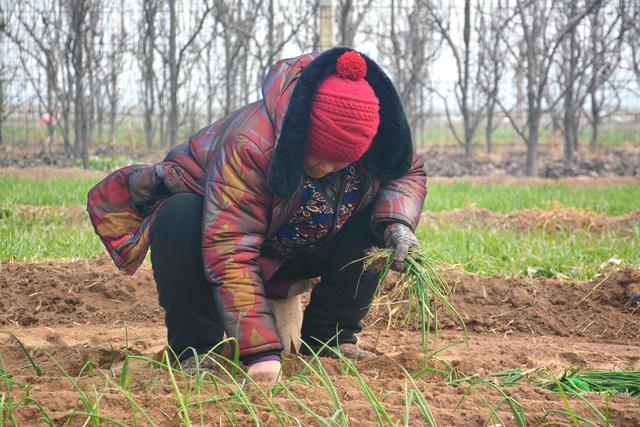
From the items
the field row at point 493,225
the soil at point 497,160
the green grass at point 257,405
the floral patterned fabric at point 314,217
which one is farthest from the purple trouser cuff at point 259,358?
the soil at point 497,160

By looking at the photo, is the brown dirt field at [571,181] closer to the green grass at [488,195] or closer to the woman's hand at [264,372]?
the green grass at [488,195]

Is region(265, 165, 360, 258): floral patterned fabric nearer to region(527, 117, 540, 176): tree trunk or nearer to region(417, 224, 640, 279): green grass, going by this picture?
region(417, 224, 640, 279): green grass

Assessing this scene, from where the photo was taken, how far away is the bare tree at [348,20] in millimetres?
9117

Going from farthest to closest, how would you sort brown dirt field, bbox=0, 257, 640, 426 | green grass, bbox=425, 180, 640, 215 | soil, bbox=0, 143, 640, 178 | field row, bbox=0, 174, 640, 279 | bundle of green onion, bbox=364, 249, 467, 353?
soil, bbox=0, 143, 640, 178 < green grass, bbox=425, 180, 640, 215 < field row, bbox=0, 174, 640, 279 < bundle of green onion, bbox=364, 249, 467, 353 < brown dirt field, bbox=0, 257, 640, 426

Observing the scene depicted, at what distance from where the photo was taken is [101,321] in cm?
390

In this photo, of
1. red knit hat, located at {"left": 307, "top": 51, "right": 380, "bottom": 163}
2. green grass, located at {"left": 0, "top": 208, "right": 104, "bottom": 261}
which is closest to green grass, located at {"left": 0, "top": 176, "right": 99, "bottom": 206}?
green grass, located at {"left": 0, "top": 208, "right": 104, "bottom": 261}

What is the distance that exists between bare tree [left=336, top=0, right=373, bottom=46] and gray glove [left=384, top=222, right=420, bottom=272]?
6.40 m

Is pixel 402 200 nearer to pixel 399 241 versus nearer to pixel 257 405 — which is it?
pixel 399 241

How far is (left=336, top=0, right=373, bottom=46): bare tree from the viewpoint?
9117 millimetres

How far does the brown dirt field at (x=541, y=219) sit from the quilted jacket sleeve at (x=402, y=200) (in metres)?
3.51

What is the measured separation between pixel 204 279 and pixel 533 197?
6.06 meters

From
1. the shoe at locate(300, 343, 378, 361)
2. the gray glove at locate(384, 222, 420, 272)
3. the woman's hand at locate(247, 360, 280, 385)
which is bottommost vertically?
the shoe at locate(300, 343, 378, 361)

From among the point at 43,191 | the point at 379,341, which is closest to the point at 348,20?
the point at 43,191

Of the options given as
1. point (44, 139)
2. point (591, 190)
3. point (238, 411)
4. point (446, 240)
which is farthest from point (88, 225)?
point (44, 139)
